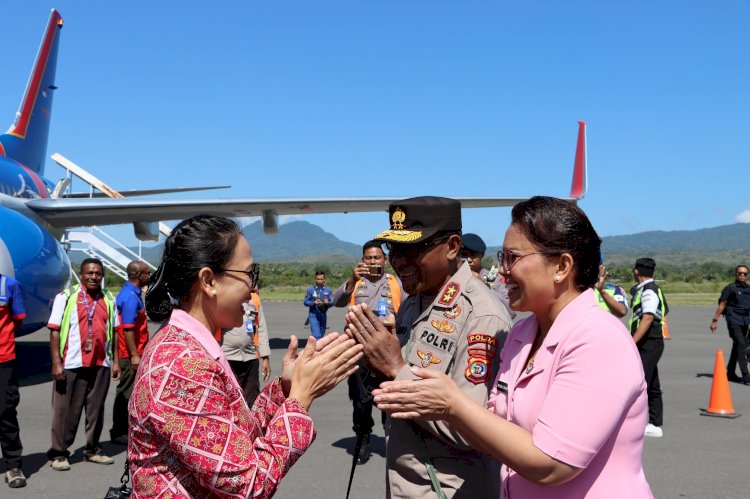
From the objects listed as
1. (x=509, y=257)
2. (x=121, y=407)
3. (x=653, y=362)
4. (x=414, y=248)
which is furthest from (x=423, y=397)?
(x=653, y=362)

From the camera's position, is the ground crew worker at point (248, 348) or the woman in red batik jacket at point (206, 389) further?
the ground crew worker at point (248, 348)

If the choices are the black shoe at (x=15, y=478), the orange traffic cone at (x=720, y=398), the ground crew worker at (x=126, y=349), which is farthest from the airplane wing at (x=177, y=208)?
the black shoe at (x=15, y=478)

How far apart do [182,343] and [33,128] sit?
17372 millimetres

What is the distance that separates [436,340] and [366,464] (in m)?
4.21

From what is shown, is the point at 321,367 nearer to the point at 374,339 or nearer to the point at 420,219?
the point at 374,339

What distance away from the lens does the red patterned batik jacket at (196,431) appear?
1703mm

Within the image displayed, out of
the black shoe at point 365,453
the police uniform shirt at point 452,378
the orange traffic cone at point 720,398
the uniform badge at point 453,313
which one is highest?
the uniform badge at point 453,313

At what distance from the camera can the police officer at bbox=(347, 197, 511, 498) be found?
2.24 metres

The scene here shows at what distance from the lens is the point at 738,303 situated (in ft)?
34.9

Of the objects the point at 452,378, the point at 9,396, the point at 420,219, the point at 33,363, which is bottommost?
the point at 33,363

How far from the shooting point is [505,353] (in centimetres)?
221

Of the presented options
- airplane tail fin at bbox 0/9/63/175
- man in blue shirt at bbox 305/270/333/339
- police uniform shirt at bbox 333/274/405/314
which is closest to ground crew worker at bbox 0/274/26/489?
police uniform shirt at bbox 333/274/405/314

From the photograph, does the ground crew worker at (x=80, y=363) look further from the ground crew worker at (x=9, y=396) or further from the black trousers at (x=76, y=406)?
the ground crew worker at (x=9, y=396)

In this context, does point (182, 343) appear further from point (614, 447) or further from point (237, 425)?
point (614, 447)
